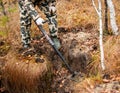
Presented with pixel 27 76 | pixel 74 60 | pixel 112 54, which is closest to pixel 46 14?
pixel 74 60

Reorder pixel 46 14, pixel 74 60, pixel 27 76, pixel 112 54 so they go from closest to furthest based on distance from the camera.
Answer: pixel 112 54 < pixel 27 76 < pixel 74 60 < pixel 46 14

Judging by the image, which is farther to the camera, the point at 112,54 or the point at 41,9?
the point at 41,9

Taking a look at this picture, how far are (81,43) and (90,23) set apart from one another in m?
0.84

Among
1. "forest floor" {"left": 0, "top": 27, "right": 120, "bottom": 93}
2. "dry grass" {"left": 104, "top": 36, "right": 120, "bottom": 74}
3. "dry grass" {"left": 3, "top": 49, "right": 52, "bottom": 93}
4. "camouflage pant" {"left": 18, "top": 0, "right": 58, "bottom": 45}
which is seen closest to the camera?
"forest floor" {"left": 0, "top": 27, "right": 120, "bottom": 93}

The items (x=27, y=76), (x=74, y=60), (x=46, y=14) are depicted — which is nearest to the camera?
(x=27, y=76)

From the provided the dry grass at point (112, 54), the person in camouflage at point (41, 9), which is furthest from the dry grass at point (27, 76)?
the dry grass at point (112, 54)

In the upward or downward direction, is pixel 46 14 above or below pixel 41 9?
below

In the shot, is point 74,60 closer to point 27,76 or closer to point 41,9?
point 27,76

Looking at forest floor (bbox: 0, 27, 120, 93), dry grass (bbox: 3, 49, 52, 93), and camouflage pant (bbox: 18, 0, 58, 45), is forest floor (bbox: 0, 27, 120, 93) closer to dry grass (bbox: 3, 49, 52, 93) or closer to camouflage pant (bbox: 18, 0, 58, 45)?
dry grass (bbox: 3, 49, 52, 93)

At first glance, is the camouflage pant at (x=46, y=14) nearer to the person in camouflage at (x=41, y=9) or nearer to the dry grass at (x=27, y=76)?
the person in camouflage at (x=41, y=9)

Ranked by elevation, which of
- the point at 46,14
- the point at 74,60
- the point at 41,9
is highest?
the point at 41,9

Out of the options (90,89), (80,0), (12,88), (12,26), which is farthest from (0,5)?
(90,89)

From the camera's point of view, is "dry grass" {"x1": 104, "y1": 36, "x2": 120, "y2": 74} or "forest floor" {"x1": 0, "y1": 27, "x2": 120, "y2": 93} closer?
"forest floor" {"x1": 0, "y1": 27, "x2": 120, "y2": 93}

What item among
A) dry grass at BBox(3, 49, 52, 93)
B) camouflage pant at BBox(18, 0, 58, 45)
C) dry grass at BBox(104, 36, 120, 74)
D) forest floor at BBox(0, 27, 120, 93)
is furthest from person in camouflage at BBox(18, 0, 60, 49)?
dry grass at BBox(104, 36, 120, 74)
